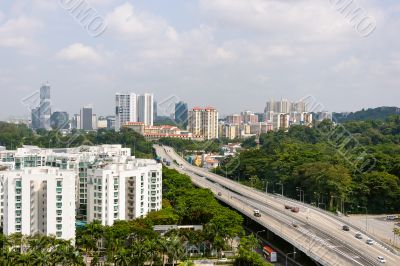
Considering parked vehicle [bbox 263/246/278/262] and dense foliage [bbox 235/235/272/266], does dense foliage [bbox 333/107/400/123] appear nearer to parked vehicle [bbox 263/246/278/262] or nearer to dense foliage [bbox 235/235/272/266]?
parked vehicle [bbox 263/246/278/262]

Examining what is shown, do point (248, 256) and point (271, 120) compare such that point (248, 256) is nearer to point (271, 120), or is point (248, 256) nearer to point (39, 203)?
point (39, 203)

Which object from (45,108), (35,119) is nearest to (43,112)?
(45,108)

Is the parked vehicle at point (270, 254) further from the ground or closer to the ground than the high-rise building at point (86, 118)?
closer to the ground

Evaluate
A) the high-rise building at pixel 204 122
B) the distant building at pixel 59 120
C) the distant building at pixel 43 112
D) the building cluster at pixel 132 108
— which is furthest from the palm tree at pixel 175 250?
the building cluster at pixel 132 108

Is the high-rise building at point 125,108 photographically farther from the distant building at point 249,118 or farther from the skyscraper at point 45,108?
the distant building at point 249,118

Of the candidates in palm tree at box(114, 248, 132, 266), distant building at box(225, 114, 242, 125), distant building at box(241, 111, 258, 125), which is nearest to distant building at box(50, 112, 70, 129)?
distant building at box(225, 114, 242, 125)
